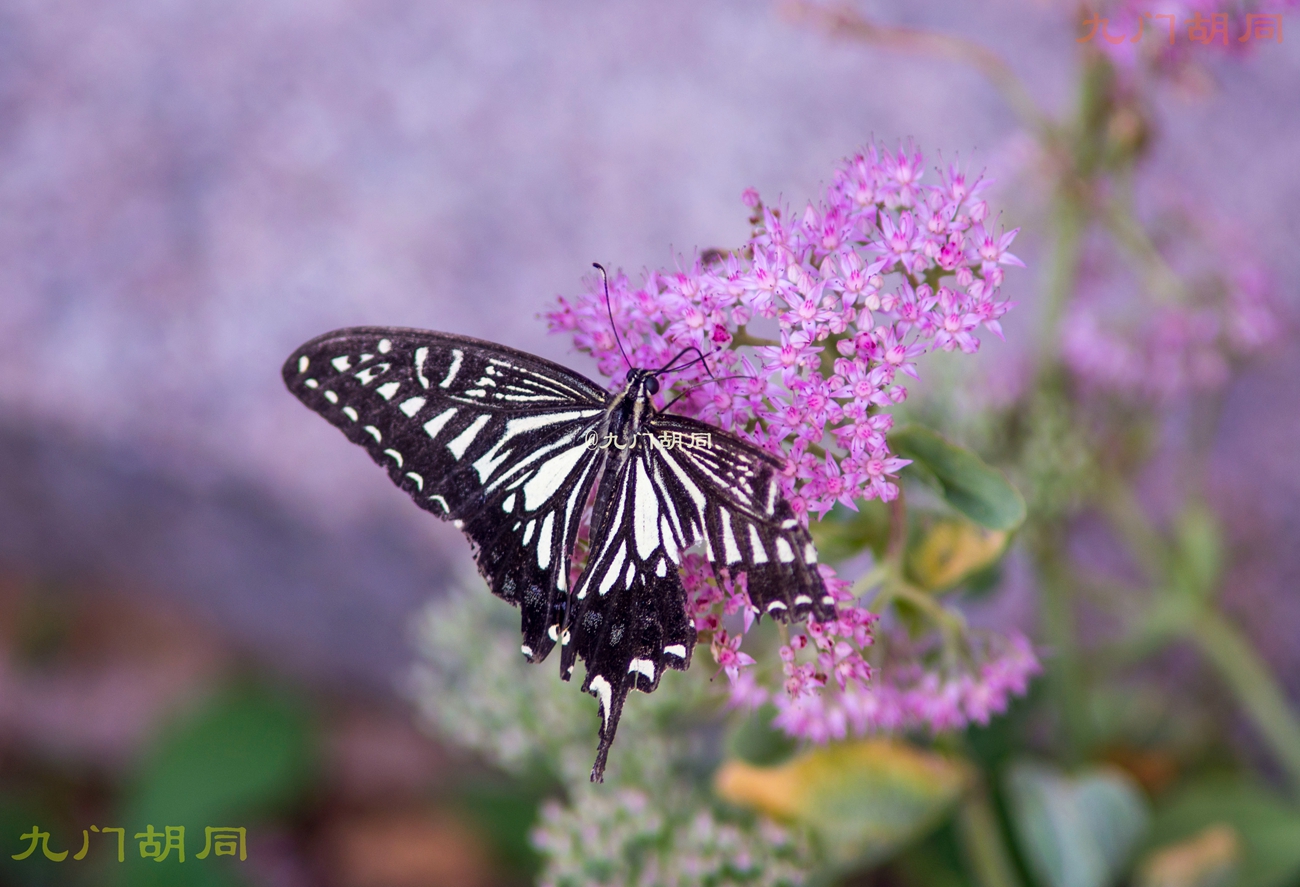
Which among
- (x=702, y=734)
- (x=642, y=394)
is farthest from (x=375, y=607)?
(x=642, y=394)

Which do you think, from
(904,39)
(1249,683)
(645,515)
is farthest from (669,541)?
(1249,683)

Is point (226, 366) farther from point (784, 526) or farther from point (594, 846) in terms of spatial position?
point (784, 526)

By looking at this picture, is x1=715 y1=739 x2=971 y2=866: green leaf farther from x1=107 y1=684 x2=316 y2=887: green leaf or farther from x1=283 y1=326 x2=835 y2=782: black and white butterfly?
x1=107 y1=684 x2=316 y2=887: green leaf

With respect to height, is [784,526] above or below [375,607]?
below

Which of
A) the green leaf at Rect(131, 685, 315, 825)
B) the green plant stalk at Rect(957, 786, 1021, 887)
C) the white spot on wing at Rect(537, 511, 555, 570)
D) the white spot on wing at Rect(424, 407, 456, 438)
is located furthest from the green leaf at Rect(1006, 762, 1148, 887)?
the green leaf at Rect(131, 685, 315, 825)

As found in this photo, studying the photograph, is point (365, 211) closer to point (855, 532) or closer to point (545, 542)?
point (545, 542)
